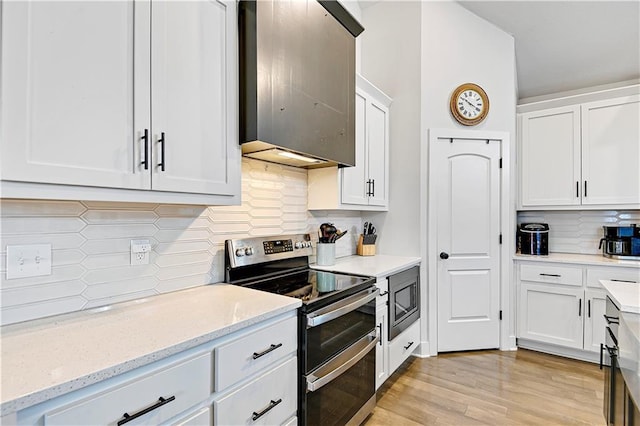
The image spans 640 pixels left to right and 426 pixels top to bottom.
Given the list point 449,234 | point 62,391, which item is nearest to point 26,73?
point 62,391

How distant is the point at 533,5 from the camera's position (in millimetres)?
2842

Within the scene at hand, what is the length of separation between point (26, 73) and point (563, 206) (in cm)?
410

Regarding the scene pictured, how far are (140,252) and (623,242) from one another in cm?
399

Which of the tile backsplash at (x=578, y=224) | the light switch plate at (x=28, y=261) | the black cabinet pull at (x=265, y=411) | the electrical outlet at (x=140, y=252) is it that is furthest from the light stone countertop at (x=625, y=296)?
the light switch plate at (x=28, y=261)

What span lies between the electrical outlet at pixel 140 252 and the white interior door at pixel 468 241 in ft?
8.12

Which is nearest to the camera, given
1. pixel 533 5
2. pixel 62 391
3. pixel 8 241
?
pixel 62 391

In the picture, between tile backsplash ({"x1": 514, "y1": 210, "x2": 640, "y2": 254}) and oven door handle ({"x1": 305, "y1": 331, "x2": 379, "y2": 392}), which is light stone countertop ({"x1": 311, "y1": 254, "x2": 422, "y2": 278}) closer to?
oven door handle ({"x1": 305, "y1": 331, "x2": 379, "y2": 392})

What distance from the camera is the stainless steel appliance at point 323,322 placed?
59.2 inches

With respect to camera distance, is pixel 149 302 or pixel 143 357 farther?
pixel 149 302

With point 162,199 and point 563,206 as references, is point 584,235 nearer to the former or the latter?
point 563,206

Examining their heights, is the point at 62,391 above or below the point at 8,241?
below

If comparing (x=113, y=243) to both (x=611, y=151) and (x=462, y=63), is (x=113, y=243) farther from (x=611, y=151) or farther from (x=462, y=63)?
(x=611, y=151)

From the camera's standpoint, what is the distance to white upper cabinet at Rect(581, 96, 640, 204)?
2988 mm

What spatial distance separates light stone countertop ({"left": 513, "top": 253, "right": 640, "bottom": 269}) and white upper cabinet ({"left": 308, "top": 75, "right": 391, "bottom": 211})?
150 centimetres
